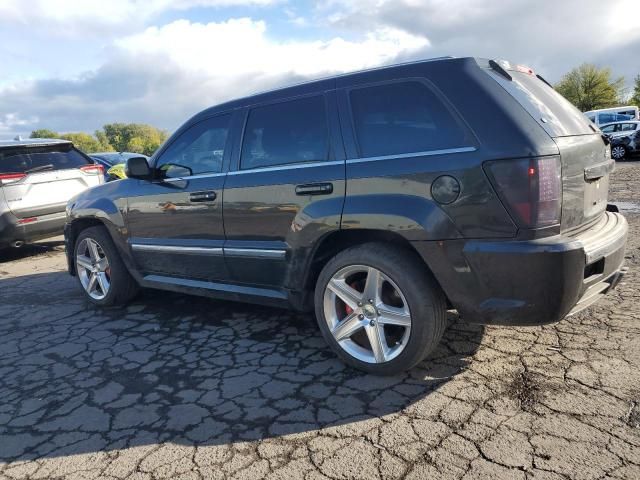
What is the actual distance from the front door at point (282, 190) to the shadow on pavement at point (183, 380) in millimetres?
557

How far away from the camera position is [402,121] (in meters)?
2.95

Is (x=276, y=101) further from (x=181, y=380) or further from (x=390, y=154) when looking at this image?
(x=181, y=380)

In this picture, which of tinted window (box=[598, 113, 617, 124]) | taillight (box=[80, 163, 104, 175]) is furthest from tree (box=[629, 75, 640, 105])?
taillight (box=[80, 163, 104, 175])

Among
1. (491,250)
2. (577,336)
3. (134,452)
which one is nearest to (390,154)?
(491,250)

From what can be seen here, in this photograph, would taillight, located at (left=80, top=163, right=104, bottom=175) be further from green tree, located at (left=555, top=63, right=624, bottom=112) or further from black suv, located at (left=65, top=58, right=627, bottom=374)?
green tree, located at (left=555, top=63, right=624, bottom=112)

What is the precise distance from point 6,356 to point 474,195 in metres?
3.66

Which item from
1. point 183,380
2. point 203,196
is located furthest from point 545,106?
point 183,380

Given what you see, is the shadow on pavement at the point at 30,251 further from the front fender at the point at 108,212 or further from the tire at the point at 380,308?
the tire at the point at 380,308

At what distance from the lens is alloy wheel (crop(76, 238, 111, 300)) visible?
491cm

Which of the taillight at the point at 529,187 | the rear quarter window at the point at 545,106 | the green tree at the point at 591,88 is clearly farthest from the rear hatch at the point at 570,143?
the green tree at the point at 591,88

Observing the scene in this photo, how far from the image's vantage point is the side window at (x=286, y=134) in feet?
10.8

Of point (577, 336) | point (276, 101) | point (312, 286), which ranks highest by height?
point (276, 101)

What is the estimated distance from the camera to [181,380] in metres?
3.28

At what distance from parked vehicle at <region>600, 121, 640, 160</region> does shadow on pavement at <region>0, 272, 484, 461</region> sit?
1698 cm
